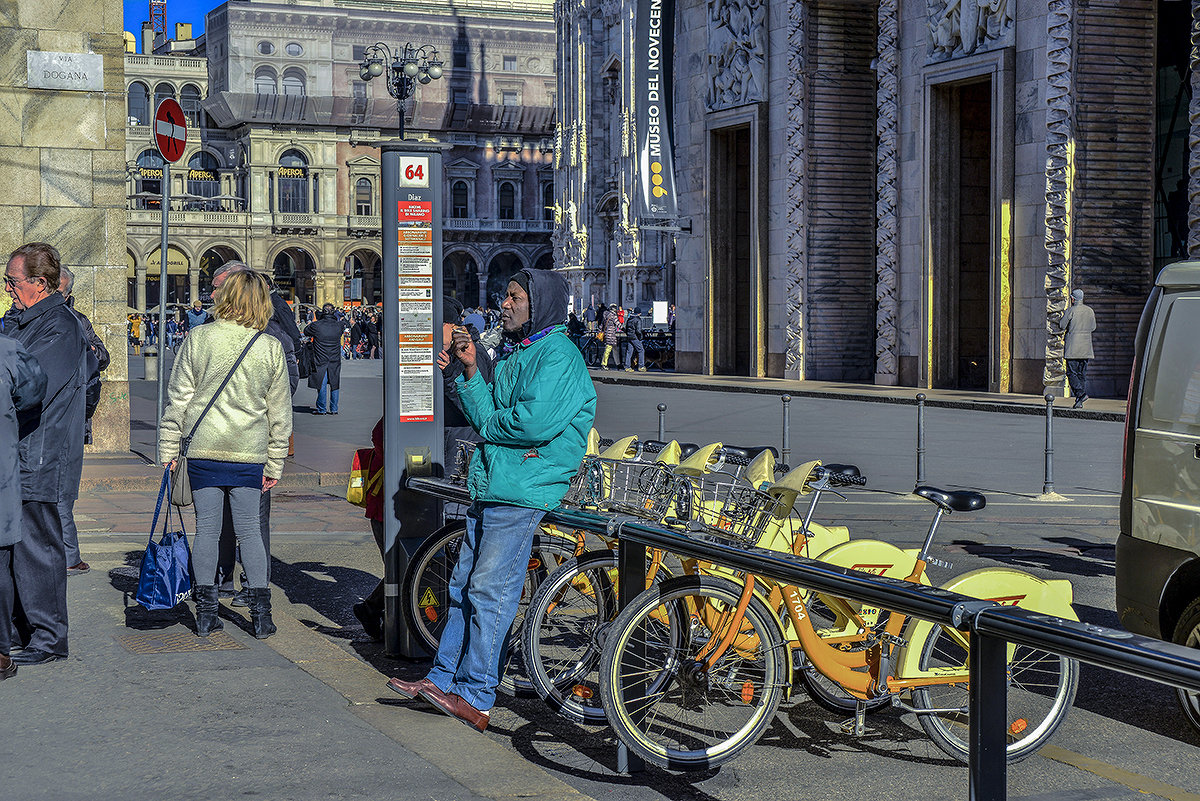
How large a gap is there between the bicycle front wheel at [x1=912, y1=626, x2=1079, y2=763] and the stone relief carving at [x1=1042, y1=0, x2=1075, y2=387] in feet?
69.5

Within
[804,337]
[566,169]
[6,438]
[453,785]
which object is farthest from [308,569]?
[566,169]

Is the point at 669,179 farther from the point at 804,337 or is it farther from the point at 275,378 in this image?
the point at 275,378

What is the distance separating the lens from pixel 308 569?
9484 mm

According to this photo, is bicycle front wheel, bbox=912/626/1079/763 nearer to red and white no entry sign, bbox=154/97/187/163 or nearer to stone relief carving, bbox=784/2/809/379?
red and white no entry sign, bbox=154/97/187/163

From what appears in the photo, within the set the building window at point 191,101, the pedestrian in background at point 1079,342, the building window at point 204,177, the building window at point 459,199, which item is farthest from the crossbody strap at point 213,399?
the building window at point 191,101

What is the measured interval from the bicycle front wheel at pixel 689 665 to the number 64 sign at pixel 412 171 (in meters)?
2.48

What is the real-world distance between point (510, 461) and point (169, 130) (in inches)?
426

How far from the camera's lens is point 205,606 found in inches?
289

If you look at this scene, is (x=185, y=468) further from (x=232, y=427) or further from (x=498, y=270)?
(x=498, y=270)

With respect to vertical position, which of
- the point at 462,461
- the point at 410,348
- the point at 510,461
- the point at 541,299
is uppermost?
the point at 541,299

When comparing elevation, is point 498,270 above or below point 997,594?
above

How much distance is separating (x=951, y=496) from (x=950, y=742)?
36.3 inches

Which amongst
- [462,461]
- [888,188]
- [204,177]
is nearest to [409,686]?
[462,461]

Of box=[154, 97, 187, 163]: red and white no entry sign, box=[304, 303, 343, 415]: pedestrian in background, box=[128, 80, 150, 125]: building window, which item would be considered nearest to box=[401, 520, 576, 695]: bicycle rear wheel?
box=[154, 97, 187, 163]: red and white no entry sign
